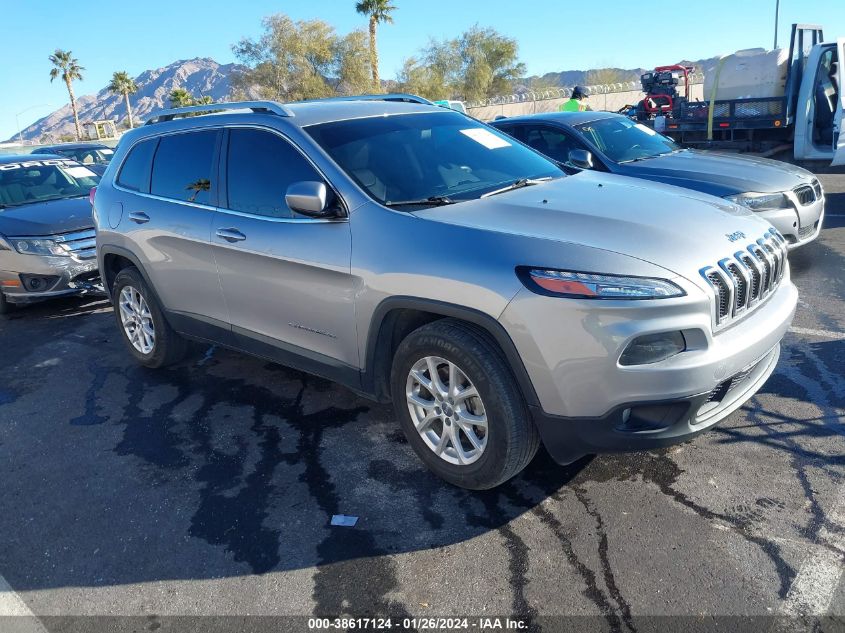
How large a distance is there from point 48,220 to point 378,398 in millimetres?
5293

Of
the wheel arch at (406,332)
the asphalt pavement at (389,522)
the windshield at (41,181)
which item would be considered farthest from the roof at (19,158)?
the wheel arch at (406,332)

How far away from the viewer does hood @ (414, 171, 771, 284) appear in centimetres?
289

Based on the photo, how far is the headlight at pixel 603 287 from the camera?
2682mm

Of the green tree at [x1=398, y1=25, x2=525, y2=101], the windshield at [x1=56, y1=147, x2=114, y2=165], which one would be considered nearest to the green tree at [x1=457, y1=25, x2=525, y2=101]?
the green tree at [x1=398, y1=25, x2=525, y2=101]

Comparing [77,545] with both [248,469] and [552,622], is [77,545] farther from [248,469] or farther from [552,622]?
[552,622]

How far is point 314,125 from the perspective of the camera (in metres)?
3.86

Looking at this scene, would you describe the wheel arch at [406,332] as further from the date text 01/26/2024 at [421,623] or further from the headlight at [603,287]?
the date text 01/26/2024 at [421,623]

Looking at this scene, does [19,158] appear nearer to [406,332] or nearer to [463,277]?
[406,332]

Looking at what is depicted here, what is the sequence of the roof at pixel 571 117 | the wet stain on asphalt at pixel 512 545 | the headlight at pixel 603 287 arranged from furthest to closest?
the roof at pixel 571 117
the headlight at pixel 603 287
the wet stain on asphalt at pixel 512 545

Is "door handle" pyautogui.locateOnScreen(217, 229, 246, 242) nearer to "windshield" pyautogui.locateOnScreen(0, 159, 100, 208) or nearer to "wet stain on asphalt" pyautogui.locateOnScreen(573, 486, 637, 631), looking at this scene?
"wet stain on asphalt" pyautogui.locateOnScreen(573, 486, 637, 631)

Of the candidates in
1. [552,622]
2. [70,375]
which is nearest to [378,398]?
[552,622]

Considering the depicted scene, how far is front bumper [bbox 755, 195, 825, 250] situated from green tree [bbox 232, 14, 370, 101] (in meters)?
57.1

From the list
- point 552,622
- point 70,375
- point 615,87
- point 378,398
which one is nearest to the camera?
point 552,622

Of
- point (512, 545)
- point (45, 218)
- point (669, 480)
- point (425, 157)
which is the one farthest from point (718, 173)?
point (45, 218)
